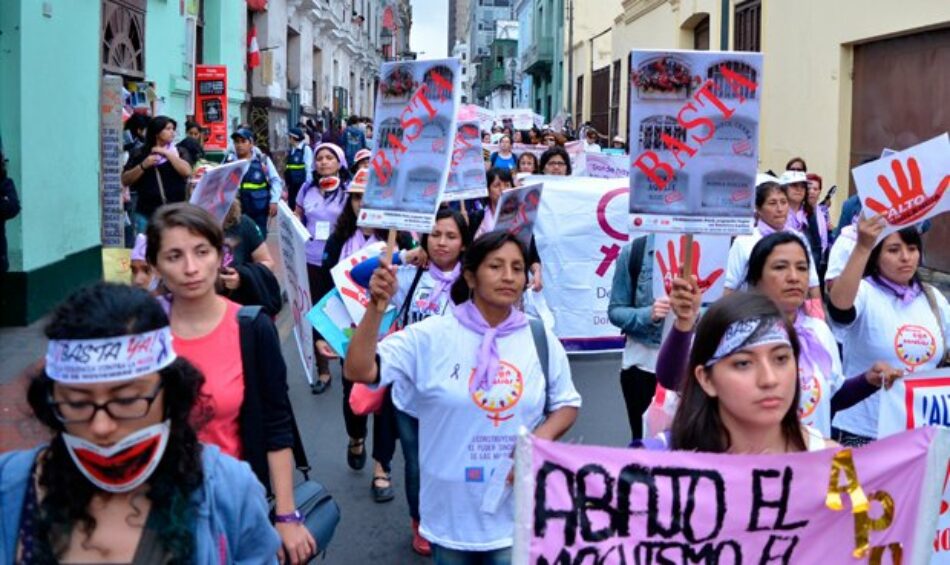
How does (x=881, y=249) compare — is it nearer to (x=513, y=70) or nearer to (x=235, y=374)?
(x=235, y=374)

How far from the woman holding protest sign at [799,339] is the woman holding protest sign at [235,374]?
1.21 metres

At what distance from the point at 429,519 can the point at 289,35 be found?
31141mm

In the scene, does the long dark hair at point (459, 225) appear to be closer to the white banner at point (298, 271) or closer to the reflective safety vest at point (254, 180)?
the white banner at point (298, 271)

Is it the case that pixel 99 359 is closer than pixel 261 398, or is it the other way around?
pixel 99 359

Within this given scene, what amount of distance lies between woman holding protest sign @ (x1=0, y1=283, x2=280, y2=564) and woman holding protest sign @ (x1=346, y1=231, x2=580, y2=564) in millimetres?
1435

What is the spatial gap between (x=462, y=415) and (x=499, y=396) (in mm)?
139

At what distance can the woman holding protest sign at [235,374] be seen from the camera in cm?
349

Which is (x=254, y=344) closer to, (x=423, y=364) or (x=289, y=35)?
(x=423, y=364)

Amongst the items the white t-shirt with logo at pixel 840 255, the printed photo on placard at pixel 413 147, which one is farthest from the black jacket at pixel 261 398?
the white t-shirt with logo at pixel 840 255

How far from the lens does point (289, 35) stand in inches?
1332

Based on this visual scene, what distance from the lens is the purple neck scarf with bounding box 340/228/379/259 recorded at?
736 cm

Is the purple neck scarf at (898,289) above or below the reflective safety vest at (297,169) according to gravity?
below

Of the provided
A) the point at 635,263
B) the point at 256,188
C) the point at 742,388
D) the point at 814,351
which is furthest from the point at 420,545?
the point at 256,188

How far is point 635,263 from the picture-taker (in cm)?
590
